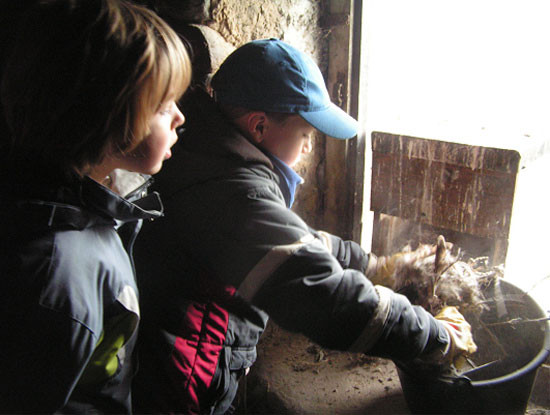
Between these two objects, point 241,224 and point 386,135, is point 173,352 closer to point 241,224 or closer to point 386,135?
point 241,224

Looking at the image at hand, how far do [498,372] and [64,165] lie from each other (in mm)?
1641

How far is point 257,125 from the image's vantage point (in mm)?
1327

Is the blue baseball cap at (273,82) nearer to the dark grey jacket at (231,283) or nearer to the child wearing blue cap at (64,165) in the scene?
the dark grey jacket at (231,283)

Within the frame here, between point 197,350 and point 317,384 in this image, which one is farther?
point 317,384

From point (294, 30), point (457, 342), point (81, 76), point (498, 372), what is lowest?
point (498, 372)

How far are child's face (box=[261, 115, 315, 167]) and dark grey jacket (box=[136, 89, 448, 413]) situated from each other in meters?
0.11

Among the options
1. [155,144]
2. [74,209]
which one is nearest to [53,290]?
[74,209]

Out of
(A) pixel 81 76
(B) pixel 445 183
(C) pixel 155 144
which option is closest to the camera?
(A) pixel 81 76

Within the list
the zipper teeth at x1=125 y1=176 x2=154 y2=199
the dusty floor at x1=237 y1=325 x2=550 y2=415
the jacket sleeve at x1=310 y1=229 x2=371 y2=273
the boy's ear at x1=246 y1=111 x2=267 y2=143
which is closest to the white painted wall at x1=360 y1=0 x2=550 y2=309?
the jacket sleeve at x1=310 y1=229 x2=371 y2=273

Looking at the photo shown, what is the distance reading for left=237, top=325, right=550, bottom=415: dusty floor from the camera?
1.84 meters

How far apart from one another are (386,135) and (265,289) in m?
1.07

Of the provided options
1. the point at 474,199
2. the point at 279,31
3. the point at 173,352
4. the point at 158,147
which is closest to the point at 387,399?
the point at 474,199

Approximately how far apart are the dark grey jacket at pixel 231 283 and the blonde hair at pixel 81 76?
34 centimetres

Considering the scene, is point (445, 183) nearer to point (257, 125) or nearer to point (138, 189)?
point (257, 125)
